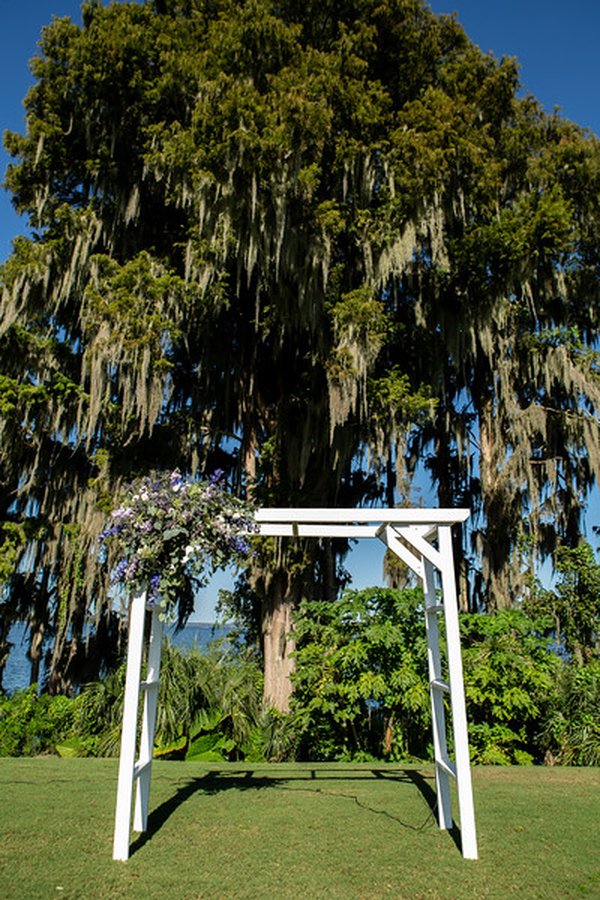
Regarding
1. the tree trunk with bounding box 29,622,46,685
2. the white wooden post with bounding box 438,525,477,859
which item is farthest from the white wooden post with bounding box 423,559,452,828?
the tree trunk with bounding box 29,622,46,685

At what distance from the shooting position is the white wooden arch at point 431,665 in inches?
118

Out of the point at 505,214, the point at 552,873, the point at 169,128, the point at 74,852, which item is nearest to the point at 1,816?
the point at 74,852

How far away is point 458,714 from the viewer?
→ 3.20 metres

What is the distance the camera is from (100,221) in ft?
29.4

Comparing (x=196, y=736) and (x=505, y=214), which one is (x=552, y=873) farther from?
(x=505, y=214)

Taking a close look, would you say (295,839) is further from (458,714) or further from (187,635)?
(187,635)

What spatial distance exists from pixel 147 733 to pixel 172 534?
4.02 feet

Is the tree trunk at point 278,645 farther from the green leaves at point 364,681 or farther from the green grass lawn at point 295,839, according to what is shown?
the green grass lawn at point 295,839

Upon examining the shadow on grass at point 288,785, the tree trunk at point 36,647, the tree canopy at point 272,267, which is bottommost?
the shadow on grass at point 288,785

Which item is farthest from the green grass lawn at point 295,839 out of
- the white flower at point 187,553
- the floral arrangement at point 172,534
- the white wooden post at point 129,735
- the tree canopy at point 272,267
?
Result: the tree canopy at point 272,267

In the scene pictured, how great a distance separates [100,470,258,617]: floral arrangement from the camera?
10.5 feet

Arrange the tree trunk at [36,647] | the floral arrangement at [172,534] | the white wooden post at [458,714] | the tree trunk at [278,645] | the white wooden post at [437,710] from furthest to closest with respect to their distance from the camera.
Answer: the tree trunk at [36,647] → the tree trunk at [278,645] → the white wooden post at [437,710] → the floral arrangement at [172,534] → the white wooden post at [458,714]

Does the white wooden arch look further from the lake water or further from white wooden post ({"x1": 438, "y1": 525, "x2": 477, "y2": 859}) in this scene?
the lake water

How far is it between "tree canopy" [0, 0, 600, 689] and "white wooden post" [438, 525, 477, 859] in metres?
4.98
